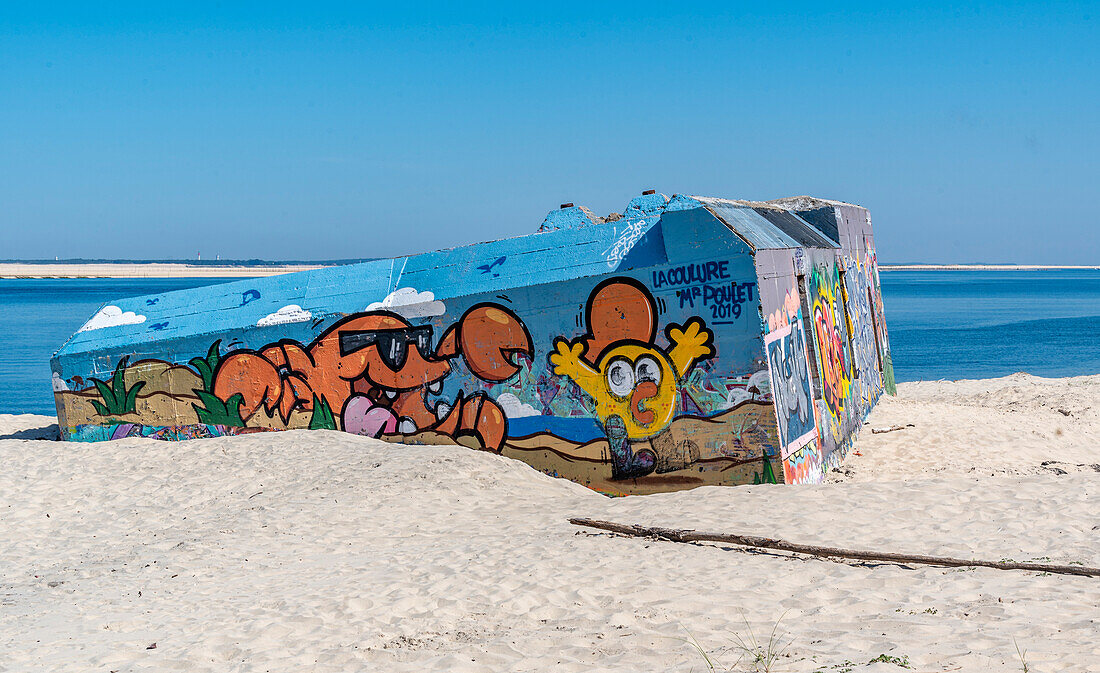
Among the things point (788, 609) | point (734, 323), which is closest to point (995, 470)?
point (734, 323)

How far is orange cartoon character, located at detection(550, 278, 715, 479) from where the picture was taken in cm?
961

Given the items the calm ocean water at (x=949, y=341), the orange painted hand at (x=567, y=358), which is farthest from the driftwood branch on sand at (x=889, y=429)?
the calm ocean water at (x=949, y=341)

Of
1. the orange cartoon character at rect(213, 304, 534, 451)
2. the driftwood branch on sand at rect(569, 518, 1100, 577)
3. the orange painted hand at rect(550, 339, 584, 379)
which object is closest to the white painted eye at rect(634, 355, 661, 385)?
the orange painted hand at rect(550, 339, 584, 379)

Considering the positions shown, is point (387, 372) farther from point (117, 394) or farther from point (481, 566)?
point (481, 566)

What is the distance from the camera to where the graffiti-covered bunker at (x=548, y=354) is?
9406 mm

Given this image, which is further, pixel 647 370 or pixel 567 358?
pixel 567 358

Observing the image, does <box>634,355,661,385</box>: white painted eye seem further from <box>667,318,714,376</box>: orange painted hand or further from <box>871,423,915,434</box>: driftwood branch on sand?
<box>871,423,915,434</box>: driftwood branch on sand

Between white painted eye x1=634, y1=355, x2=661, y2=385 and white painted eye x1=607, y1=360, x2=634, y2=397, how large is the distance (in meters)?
0.07

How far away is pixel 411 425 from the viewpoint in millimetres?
11102

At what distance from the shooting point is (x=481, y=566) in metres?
7.09

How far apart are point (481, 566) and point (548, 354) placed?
3.57 meters

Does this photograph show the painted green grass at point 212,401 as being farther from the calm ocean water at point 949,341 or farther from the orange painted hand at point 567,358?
the calm ocean water at point 949,341

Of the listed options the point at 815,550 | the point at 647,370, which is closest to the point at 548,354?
the point at 647,370

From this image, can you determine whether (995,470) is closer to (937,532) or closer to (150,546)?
(937,532)
